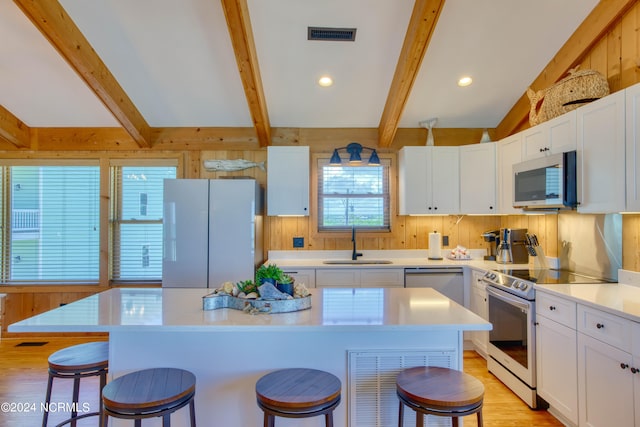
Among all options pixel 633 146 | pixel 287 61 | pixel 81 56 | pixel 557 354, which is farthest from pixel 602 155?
pixel 81 56

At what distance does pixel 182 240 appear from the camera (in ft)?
11.8

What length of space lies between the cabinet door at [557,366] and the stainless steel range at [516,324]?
2.8 inches

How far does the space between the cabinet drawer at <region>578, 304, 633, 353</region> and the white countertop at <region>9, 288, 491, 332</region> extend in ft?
2.58

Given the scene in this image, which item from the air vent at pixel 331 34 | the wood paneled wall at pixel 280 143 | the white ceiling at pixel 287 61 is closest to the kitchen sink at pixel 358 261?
the wood paneled wall at pixel 280 143

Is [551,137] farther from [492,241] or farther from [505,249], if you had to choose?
[492,241]

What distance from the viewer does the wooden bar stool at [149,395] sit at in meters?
1.42

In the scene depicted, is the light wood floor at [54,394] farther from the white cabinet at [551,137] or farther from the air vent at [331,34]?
the air vent at [331,34]

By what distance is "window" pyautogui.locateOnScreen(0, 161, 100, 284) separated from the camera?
4184 mm

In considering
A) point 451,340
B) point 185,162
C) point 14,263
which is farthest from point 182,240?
point 451,340

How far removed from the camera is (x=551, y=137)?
287 centimetres

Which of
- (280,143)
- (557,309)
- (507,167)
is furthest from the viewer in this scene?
(280,143)

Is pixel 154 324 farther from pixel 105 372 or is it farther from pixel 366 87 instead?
pixel 366 87

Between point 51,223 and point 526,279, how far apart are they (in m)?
5.04

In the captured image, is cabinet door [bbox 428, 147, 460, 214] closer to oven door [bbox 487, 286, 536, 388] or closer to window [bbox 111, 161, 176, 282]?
oven door [bbox 487, 286, 536, 388]
